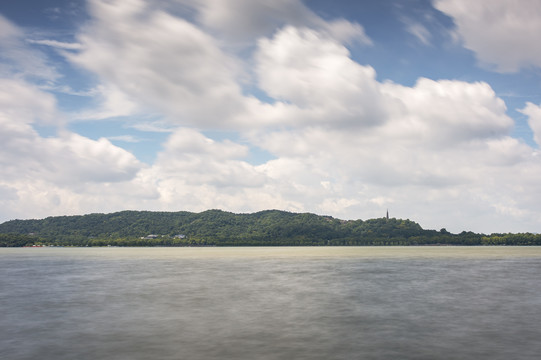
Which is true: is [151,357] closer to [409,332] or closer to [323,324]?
[323,324]

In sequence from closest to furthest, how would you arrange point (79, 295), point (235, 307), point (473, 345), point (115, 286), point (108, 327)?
point (473, 345), point (108, 327), point (235, 307), point (79, 295), point (115, 286)

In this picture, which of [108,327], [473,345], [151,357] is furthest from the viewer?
Answer: [108,327]

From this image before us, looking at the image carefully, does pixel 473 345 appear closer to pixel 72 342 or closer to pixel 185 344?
pixel 185 344

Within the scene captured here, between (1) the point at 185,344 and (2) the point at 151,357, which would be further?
(1) the point at 185,344

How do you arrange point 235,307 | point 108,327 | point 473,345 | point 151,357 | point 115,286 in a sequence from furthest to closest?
point 115,286 < point 235,307 < point 108,327 < point 473,345 < point 151,357

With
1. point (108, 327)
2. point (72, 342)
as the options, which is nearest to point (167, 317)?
point (108, 327)

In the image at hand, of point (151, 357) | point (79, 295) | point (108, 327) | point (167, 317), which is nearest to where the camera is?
point (151, 357)

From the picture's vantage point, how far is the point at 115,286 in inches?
2103

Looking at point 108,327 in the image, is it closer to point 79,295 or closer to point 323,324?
point 323,324

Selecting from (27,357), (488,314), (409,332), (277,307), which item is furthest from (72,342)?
(488,314)

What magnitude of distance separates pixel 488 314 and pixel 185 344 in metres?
23.8

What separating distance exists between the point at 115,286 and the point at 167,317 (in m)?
24.8

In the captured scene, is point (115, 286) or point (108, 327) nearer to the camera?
point (108, 327)

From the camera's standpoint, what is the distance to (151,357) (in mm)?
20812
